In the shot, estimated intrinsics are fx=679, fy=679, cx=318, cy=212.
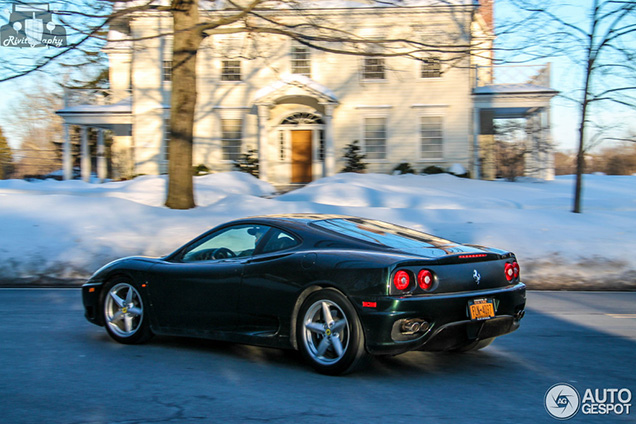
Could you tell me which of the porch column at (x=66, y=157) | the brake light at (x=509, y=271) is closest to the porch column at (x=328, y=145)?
the porch column at (x=66, y=157)

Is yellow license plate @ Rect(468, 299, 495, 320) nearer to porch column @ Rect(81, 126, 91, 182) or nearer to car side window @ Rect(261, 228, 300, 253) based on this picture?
car side window @ Rect(261, 228, 300, 253)

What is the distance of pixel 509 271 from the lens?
5.61m

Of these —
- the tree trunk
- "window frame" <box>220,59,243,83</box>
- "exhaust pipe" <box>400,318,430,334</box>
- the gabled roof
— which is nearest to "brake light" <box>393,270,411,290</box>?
"exhaust pipe" <box>400,318,430,334</box>

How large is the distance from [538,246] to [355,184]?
1057 centimetres

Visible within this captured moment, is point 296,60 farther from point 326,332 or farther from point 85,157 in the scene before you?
point 326,332

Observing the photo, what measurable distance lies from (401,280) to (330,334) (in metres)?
0.72

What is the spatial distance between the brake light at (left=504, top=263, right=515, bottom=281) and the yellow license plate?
1.31 feet

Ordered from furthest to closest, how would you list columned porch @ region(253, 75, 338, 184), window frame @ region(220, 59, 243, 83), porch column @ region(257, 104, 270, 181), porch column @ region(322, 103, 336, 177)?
1. window frame @ region(220, 59, 243, 83)
2. columned porch @ region(253, 75, 338, 184)
3. porch column @ region(322, 103, 336, 177)
4. porch column @ region(257, 104, 270, 181)

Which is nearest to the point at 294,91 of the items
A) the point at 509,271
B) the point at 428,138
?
the point at 428,138

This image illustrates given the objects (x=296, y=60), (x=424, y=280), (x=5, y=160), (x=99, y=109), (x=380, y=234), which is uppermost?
(x=296, y=60)

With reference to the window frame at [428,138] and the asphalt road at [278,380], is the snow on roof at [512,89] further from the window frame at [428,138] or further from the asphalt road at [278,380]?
the asphalt road at [278,380]

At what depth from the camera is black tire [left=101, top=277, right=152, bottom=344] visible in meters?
6.45

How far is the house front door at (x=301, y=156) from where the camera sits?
27.8m

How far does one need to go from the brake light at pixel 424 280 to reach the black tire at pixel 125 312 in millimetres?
2761
